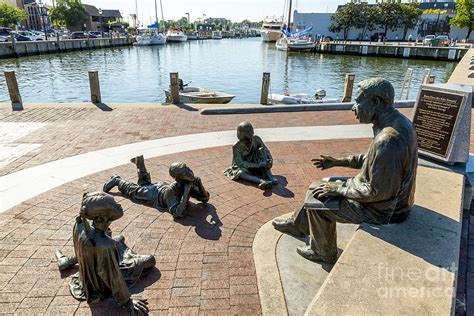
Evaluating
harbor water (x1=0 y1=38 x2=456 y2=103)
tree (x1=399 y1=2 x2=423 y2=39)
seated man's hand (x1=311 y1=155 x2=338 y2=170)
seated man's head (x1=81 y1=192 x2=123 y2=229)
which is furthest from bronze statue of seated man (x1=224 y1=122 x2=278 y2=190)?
tree (x1=399 y1=2 x2=423 y2=39)

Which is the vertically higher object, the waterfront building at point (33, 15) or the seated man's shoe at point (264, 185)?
the waterfront building at point (33, 15)

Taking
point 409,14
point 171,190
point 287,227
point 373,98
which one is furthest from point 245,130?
point 409,14

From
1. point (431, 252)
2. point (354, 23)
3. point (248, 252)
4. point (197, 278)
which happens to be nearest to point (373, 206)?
point (431, 252)

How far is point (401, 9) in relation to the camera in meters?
67.7

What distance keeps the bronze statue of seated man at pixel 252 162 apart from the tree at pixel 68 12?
305ft

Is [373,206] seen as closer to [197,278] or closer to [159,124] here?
[197,278]

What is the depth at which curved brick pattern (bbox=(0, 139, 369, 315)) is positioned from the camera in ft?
12.3

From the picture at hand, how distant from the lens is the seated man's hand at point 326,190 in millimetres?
3674

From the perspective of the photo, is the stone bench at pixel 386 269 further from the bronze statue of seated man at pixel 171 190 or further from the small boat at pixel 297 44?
the small boat at pixel 297 44

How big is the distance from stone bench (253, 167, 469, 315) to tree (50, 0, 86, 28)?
314 feet

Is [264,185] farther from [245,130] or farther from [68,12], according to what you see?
[68,12]

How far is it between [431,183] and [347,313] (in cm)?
308

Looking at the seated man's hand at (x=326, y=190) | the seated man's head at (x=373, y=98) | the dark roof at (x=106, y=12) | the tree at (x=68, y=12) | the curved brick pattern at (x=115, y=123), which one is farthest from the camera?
the dark roof at (x=106, y=12)

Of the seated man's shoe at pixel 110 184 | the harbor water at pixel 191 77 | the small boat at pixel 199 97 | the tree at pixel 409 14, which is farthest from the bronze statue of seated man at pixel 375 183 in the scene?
the tree at pixel 409 14
